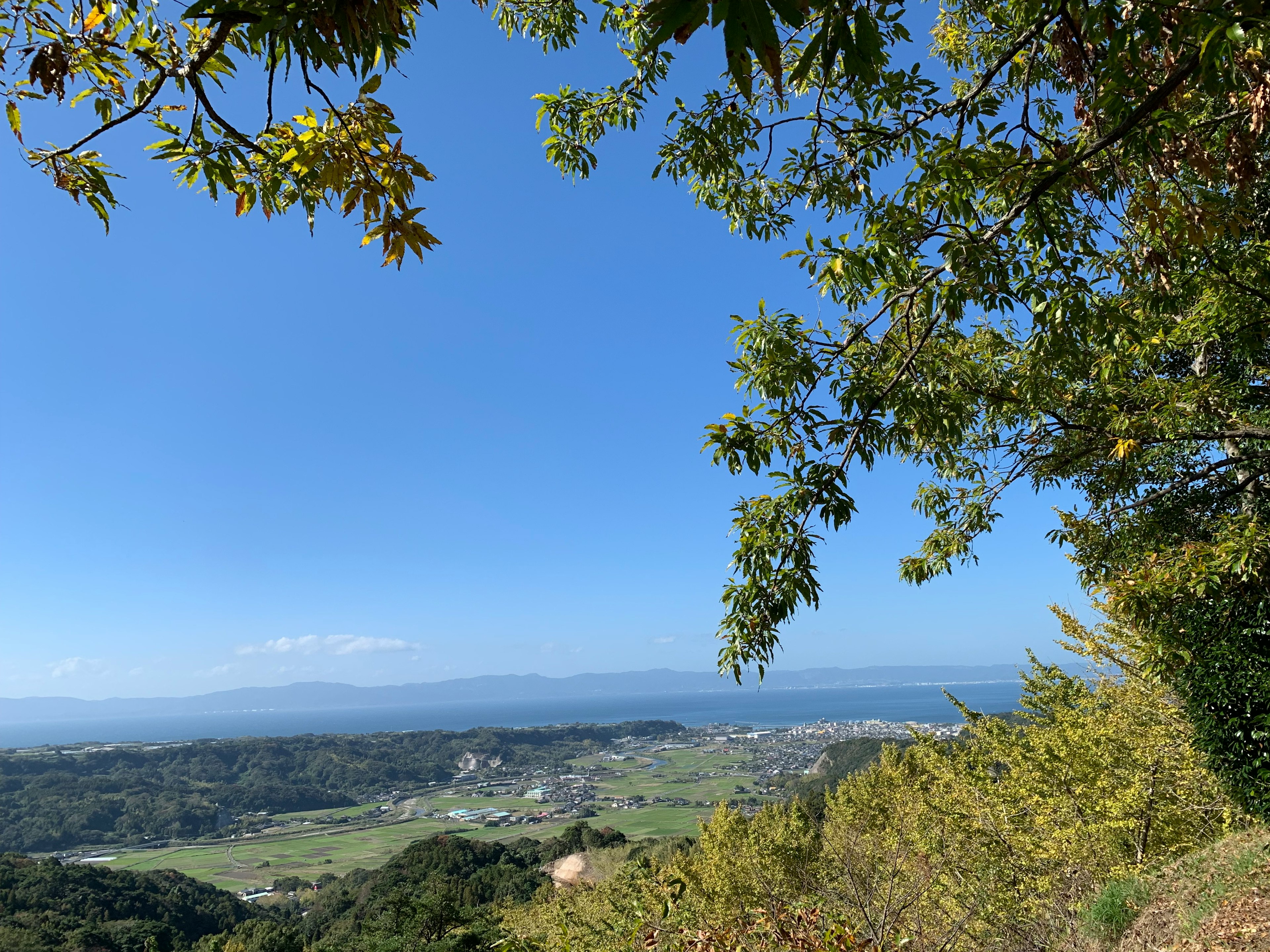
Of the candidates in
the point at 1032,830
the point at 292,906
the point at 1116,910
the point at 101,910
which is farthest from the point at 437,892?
the point at 292,906

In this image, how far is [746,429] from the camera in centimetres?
289

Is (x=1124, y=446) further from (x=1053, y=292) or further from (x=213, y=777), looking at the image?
(x=213, y=777)

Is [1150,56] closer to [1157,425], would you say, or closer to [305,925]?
[1157,425]

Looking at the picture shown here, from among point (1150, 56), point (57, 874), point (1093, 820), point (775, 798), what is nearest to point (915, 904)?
point (1093, 820)

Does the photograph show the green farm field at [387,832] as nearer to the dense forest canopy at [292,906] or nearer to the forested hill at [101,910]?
the dense forest canopy at [292,906]

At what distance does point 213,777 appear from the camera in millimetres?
98750

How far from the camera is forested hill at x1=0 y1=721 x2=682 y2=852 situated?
75125 mm

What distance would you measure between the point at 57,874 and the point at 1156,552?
159ft

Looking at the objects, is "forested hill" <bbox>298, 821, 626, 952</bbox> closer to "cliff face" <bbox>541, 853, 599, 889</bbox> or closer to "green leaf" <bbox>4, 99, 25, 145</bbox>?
"cliff face" <bbox>541, 853, 599, 889</bbox>

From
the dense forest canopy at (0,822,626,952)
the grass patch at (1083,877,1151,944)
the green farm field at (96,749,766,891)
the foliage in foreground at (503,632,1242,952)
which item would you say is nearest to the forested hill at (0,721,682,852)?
the green farm field at (96,749,766,891)

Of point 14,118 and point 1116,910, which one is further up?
point 14,118

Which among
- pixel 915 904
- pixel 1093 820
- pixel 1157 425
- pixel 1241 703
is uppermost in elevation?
pixel 1157 425

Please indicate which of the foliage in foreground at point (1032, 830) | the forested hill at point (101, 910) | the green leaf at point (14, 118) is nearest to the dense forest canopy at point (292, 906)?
the forested hill at point (101, 910)

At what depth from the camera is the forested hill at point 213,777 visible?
75.1 meters
